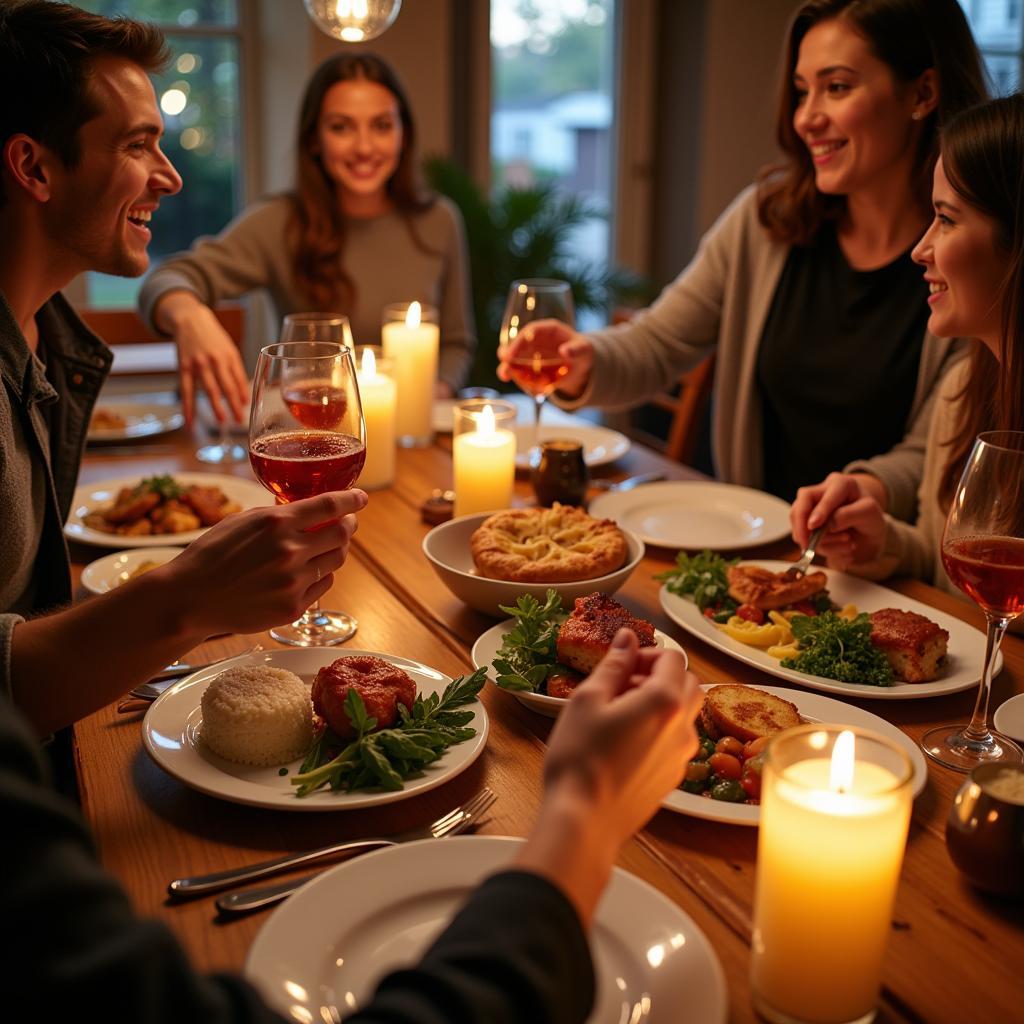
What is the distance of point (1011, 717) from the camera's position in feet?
4.29

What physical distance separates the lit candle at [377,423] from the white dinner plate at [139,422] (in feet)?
2.09

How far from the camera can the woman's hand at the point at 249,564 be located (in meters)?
1.16

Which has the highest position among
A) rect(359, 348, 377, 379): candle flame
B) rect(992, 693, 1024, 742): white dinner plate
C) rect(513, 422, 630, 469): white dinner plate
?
rect(359, 348, 377, 379): candle flame

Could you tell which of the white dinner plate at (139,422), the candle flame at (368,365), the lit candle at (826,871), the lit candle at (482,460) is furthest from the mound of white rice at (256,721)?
the white dinner plate at (139,422)

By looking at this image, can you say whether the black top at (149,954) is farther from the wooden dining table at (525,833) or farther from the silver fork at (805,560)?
the silver fork at (805,560)

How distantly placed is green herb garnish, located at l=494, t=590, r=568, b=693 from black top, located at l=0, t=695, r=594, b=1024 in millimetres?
560

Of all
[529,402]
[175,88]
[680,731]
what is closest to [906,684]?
[680,731]

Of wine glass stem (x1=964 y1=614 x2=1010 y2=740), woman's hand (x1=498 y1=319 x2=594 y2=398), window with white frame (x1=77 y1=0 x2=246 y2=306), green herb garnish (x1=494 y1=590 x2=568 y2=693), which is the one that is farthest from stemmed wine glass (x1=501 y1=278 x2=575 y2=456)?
window with white frame (x1=77 y1=0 x2=246 y2=306)

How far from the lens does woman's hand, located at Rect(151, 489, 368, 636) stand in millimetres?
1159

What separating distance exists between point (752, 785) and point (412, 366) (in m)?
1.65

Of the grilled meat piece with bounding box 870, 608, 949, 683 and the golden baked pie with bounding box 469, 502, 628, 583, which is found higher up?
the golden baked pie with bounding box 469, 502, 628, 583

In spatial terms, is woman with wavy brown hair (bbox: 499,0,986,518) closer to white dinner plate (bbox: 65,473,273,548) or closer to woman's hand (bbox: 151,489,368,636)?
white dinner plate (bbox: 65,473,273,548)

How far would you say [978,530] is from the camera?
1.25 m

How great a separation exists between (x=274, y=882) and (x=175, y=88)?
503 centimetres
